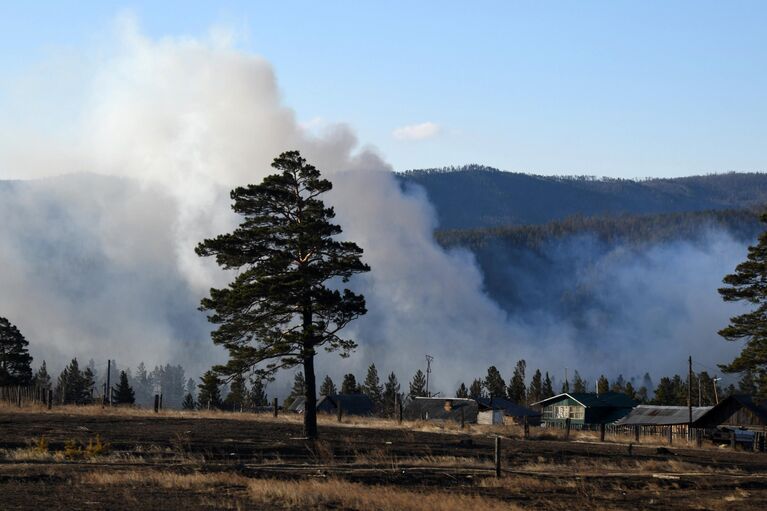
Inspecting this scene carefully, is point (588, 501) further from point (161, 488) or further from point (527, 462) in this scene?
point (527, 462)

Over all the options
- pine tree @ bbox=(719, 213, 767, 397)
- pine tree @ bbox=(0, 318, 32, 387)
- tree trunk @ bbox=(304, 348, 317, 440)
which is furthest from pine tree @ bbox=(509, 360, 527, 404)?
tree trunk @ bbox=(304, 348, 317, 440)

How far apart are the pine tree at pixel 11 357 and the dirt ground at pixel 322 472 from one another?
3712 centimetres

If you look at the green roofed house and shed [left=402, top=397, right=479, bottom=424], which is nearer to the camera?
shed [left=402, top=397, right=479, bottom=424]

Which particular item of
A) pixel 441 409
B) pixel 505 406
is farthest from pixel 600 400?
pixel 441 409

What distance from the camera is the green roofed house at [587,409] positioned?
128 meters

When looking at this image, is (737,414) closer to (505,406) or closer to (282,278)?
(505,406)

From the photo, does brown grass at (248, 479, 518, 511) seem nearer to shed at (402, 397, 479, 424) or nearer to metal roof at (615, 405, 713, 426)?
metal roof at (615, 405, 713, 426)

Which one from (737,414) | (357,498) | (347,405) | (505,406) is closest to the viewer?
(357,498)

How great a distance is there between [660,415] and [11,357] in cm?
7134

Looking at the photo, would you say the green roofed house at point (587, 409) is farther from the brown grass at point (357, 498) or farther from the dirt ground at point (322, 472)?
the brown grass at point (357, 498)

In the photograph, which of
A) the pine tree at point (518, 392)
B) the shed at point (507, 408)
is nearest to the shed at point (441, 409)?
the shed at point (507, 408)

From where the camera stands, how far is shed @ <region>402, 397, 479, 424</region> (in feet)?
413

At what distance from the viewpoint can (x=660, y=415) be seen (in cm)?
11800

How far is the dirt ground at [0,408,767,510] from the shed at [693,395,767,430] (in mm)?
49498
